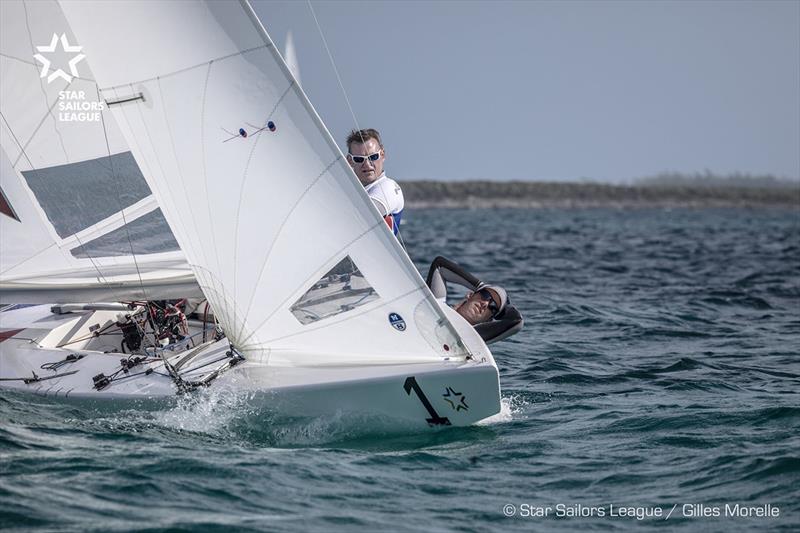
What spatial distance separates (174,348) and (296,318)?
5.63ft

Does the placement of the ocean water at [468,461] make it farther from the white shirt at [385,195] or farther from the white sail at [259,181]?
the white shirt at [385,195]

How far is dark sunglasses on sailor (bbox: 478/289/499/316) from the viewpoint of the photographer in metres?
7.93

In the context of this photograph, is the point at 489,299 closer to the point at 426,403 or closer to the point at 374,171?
the point at 374,171

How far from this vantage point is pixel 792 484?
19.3ft

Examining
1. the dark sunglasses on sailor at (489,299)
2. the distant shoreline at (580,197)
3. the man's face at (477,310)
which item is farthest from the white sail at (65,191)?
the distant shoreline at (580,197)

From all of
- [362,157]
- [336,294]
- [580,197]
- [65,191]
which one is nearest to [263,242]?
[336,294]

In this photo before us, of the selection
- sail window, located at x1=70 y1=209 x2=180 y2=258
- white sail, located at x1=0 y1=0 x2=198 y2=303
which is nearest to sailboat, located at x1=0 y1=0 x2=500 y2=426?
white sail, located at x1=0 y1=0 x2=198 y2=303

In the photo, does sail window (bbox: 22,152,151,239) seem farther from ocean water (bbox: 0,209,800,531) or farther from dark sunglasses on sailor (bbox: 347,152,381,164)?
dark sunglasses on sailor (bbox: 347,152,381,164)

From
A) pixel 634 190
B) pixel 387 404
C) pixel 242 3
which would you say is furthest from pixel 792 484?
pixel 634 190

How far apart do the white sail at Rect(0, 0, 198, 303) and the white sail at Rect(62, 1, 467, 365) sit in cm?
136

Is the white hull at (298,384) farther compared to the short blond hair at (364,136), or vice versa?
the short blond hair at (364,136)

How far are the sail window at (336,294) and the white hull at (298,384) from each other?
38 centimetres

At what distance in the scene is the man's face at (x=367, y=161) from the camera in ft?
25.9

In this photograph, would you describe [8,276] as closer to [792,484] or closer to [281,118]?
[281,118]
